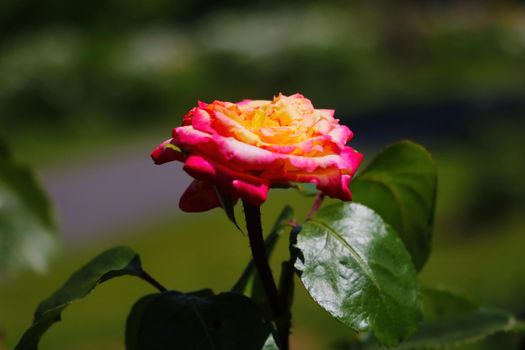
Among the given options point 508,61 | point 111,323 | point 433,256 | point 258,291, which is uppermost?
point 258,291

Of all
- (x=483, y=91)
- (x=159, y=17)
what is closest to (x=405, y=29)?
(x=483, y=91)

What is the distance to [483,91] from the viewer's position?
8.01 m

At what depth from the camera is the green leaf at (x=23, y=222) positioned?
3.54 feet

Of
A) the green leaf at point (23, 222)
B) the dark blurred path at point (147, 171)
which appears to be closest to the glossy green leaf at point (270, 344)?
the green leaf at point (23, 222)

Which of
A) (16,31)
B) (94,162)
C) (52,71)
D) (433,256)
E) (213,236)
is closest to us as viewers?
(433,256)

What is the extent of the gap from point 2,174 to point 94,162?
565 centimetres

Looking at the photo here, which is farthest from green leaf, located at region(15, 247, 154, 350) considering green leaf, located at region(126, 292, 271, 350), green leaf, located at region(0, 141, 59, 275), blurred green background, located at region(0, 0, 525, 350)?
blurred green background, located at region(0, 0, 525, 350)

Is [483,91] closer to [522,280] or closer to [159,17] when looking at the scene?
[159,17]

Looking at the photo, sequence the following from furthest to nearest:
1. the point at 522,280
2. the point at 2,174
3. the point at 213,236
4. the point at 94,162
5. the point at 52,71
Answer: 1. the point at 52,71
2. the point at 94,162
3. the point at 213,236
4. the point at 522,280
5. the point at 2,174

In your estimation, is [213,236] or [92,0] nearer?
[213,236]

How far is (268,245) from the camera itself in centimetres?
78

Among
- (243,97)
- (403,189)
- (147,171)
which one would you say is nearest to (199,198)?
(403,189)

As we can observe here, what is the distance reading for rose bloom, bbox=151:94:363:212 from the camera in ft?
2.01

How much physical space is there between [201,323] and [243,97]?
750 cm
